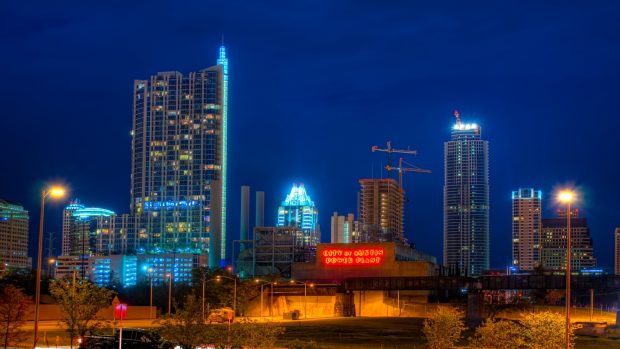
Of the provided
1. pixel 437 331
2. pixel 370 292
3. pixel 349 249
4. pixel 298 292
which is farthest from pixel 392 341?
pixel 349 249

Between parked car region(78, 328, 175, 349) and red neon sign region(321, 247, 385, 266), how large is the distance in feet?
414

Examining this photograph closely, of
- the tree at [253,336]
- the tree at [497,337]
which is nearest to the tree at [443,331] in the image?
the tree at [497,337]

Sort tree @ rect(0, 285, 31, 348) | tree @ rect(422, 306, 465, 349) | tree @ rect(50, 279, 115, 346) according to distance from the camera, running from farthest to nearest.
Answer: tree @ rect(50, 279, 115, 346), tree @ rect(422, 306, 465, 349), tree @ rect(0, 285, 31, 348)

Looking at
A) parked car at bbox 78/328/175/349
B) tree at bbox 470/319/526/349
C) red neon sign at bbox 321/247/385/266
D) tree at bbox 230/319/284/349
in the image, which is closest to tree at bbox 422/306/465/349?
tree at bbox 470/319/526/349

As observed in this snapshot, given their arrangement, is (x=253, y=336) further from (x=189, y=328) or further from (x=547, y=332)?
(x=547, y=332)

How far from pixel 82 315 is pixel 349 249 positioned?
13006 cm

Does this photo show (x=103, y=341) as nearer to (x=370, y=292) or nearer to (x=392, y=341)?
(x=392, y=341)

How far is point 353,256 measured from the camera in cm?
18350

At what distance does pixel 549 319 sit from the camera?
49.8 metres

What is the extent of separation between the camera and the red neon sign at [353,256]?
181m

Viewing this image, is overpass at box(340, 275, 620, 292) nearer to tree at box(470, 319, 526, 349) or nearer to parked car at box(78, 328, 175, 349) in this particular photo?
tree at box(470, 319, 526, 349)

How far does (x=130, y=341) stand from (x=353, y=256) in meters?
129

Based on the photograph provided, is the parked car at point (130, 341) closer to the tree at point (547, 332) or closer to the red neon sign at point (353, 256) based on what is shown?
the tree at point (547, 332)

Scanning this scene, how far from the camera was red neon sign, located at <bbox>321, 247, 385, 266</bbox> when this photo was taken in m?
181
